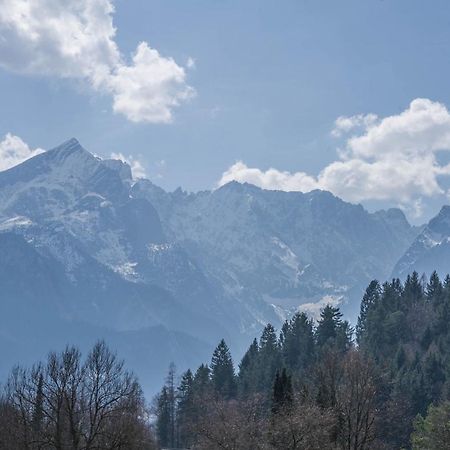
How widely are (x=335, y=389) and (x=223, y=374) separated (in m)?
77.8

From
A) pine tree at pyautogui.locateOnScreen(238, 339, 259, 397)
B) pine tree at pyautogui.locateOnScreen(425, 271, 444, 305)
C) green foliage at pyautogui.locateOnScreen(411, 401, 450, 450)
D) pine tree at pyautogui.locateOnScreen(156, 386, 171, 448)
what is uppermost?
pine tree at pyautogui.locateOnScreen(425, 271, 444, 305)

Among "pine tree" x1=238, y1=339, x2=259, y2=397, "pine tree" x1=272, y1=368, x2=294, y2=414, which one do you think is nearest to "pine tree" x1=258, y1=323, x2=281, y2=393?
"pine tree" x1=238, y1=339, x2=259, y2=397

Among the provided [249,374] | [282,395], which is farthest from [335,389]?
[249,374]

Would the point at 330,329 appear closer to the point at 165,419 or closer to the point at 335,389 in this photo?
the point at 165,419

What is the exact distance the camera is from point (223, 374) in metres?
158

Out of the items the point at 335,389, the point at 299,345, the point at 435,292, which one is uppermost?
the point at 435,292

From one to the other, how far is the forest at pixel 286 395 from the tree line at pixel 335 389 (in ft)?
0.67

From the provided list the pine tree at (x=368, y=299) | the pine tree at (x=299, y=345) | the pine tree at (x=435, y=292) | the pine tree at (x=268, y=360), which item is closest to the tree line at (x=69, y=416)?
the pine tree at (x=268, y=360)

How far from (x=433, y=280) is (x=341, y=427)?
106594mm

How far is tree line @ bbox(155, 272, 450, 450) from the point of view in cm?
6969

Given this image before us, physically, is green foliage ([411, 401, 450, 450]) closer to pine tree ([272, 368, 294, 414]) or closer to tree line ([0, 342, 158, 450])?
pine tree ([272, 368, 294, 414])

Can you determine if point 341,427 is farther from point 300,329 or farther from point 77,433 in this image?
point 300,329

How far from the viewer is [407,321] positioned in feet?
498

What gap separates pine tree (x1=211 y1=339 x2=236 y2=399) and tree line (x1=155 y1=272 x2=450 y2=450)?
242 mm
